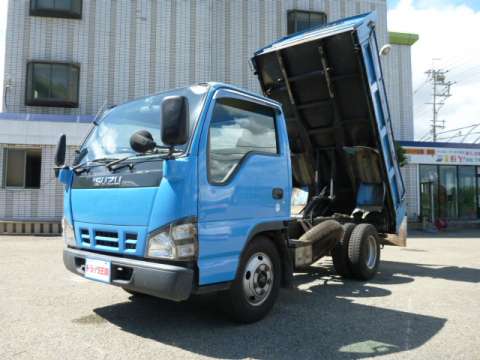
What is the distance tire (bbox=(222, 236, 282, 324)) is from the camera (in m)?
4.16

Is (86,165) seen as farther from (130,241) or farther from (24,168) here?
(24,168)

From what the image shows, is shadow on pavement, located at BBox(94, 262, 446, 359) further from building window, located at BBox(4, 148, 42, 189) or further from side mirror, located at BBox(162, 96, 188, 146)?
building window, located at BBox(4, 148, 42, 189)

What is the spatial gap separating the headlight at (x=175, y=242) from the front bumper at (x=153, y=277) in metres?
0.10

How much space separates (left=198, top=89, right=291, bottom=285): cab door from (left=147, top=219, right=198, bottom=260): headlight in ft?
0.31

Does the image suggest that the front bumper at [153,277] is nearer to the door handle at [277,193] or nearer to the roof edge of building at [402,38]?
the door handle at [277,193]

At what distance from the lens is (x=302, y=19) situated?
18.4 metres

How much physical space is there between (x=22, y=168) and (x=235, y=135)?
505 inches

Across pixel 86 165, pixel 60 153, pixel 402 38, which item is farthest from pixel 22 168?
pixel 402 38

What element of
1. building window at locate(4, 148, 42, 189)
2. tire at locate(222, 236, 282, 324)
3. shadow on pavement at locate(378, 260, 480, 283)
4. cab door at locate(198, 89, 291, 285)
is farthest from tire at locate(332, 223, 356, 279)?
building window at locate(4, 148, 42, 189)

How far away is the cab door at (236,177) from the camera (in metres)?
3.82

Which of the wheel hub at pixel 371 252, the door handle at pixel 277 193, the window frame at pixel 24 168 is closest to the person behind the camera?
the door handle at pixel 277 193

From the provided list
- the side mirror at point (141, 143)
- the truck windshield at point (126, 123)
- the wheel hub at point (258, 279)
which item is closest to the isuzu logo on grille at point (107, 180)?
the truck windshield at point (126, 123)

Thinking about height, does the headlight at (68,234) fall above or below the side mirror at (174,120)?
below

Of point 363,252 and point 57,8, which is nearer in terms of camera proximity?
point 363,252
